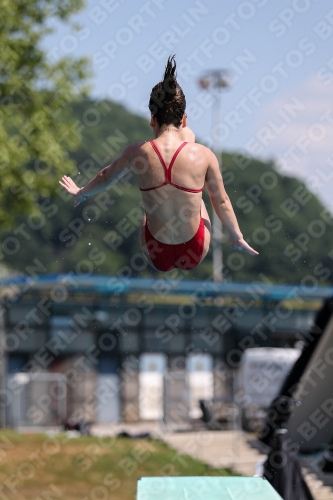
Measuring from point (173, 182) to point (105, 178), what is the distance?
27.9 inches

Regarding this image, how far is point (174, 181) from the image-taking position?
20.3 ft

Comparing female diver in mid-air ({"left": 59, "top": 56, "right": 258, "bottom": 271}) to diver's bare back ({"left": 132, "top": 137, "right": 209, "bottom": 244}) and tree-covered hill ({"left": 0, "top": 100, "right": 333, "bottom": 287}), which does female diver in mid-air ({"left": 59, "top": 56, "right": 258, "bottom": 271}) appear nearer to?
diver's bare back ({"left": 132, "top": 137, "right": 209, "bottom": 244})

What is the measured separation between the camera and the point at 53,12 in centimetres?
1988

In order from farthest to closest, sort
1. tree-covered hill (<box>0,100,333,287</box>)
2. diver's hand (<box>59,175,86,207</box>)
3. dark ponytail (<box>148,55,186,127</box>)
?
tree-covered hill (<box>0,100,333,287</box>)
diver's hand (<box>59,175,86,207</box>)
dark ponytail (<box>148,55,186,127</box>)

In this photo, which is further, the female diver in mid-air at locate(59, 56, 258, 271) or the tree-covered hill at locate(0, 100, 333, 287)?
the tree-covered hill at locate(0, 100, 333, 287)


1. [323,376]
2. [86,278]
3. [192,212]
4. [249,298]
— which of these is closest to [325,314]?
[323,376]

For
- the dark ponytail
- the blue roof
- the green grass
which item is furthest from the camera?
the blue roof

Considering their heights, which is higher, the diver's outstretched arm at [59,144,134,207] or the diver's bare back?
the diver's outstretched arm at [59,144,134,207]

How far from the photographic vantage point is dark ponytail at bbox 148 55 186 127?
6203 millimetres

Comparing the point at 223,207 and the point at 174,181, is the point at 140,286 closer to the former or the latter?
the point at 223,207

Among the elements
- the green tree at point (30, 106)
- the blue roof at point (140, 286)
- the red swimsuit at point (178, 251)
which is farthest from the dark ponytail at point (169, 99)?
the blue roof at point (140, 286)

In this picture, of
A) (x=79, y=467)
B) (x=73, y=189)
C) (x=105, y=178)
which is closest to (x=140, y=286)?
(x=79, y=467)

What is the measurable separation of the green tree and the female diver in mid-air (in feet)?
41.1

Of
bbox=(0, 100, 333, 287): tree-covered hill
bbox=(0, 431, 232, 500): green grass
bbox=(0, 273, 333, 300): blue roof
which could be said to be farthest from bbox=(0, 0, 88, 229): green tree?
bbox=(0, 100, 333, 287): tree-covered hill
